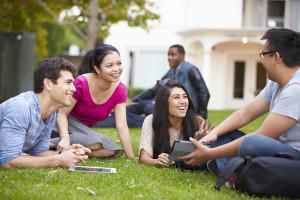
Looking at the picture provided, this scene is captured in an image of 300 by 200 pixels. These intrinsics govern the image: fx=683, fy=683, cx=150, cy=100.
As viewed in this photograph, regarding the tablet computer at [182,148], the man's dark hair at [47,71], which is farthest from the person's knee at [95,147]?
the tablet computer at [182,148]

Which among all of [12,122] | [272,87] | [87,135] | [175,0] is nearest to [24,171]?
[12,122]

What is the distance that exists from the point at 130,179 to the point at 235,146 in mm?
1080

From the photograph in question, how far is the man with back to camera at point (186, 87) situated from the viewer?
12766 millimetres

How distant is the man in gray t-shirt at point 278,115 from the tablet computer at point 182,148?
100mm

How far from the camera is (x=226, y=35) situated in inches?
1175

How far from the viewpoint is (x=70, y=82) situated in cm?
650

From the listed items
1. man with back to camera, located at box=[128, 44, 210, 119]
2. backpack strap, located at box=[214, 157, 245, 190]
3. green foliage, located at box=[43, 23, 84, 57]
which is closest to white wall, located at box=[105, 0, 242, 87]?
green foliage, located at box=[43, 23, 84, 57]

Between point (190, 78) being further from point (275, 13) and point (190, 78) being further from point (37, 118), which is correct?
point (275, 13)

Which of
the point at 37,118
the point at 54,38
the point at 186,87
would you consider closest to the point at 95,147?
the point at 37,118

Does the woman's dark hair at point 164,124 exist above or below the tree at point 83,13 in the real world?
below

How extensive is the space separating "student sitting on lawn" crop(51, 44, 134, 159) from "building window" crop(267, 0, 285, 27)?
952 inches

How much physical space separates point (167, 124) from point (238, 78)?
25.3m

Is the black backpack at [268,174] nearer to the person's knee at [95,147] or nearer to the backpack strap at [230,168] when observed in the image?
the backpack strap at [230,168]

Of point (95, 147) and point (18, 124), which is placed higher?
point (18, 124)
